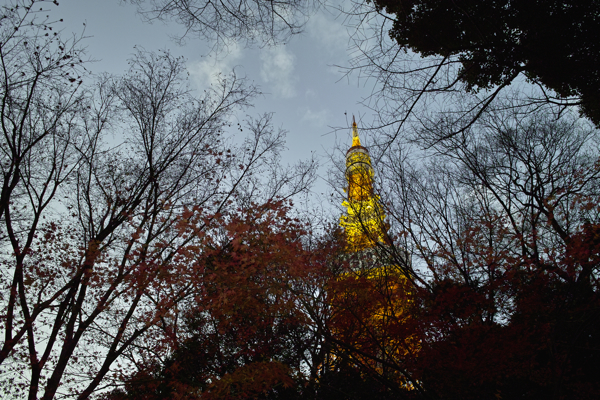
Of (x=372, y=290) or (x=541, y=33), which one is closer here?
(x=541, y=33)

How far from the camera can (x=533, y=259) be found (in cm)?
887

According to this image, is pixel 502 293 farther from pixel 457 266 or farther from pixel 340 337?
pixel 340 337

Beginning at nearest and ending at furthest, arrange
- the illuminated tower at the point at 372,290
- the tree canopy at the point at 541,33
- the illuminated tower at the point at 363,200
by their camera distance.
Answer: the tree canopy at the point at 541,33 < the illuminated tower at the point at 372,290 < the illuminated tower at the point at 363,200

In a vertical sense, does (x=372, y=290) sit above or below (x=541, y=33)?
below

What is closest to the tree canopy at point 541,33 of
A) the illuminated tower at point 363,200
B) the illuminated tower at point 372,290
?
the illuminated tower at point 372,290

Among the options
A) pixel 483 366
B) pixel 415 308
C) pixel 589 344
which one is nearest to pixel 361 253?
pixel 415 308

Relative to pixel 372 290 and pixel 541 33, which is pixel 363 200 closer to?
pixel 372 290

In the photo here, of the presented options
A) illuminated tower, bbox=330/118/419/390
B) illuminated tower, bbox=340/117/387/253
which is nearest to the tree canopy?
illuminated tower, bbox=330/118/419/390

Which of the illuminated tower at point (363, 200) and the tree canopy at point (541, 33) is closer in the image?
the tree canopy at point (541, 33)

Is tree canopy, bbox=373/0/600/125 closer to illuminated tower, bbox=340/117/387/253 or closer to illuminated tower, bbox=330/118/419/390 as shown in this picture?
illuminated tower, bbox=330/118/419/390

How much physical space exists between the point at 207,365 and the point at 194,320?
1870 millimetres

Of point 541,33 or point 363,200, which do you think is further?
point 363,200

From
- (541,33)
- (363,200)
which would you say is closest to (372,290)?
(363,200)

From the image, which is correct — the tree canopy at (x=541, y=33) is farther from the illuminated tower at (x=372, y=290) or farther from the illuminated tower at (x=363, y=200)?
the illuminated tower at (x=363, y=200)
